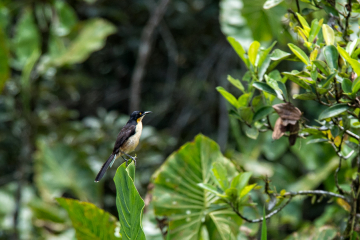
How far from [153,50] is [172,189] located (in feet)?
12.5

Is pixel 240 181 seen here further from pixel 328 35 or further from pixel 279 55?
pixel 328 35

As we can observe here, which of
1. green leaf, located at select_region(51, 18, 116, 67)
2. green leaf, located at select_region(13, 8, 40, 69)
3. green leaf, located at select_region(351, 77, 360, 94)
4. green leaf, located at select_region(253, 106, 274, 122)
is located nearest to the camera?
green leaf, located at select_region(351, 77, 360, 94)

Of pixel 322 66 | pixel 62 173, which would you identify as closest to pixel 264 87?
pixel 322 66

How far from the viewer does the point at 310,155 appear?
14.0 feet

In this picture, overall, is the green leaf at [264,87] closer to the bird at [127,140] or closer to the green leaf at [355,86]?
the green leaf at [355,86]

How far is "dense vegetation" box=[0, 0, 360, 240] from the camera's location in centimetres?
160

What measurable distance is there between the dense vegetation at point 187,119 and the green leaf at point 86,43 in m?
0.02

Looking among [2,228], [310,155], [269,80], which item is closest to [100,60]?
[2,228]

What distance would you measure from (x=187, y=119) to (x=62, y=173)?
5.45 ft

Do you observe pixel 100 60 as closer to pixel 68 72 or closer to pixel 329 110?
pixel 68 72

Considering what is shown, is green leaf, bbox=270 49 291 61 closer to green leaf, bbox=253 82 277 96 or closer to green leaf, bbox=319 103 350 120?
green leaf, bbox=253 82 277 96

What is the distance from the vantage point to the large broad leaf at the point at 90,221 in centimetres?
200

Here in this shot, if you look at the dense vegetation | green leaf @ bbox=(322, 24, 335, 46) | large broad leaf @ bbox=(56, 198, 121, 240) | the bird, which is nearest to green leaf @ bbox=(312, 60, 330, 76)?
the dense vegetation

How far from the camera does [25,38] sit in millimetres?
4598
